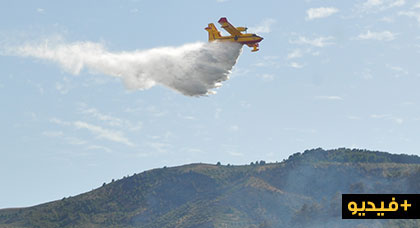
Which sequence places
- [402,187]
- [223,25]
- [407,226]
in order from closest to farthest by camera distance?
[223,25] → [407,226] → [402,187]

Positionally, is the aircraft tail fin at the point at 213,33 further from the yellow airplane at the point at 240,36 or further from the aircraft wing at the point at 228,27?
the aircraft wing at the point at 228,27

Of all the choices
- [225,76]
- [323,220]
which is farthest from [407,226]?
[225,76]

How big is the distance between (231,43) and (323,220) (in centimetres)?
11086

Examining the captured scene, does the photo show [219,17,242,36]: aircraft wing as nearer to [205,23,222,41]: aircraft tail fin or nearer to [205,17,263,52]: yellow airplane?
[205,17,263,52]: yellow airplane

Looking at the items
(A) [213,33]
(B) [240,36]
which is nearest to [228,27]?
(B) [240,36]

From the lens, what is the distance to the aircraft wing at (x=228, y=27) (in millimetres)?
84438

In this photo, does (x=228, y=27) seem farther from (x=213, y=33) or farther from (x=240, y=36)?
(x=213, y=33)

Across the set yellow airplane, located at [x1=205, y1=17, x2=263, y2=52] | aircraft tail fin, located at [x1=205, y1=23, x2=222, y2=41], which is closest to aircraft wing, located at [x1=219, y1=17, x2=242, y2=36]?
yellow airplane, located at [x1=205, y1=17, x2=263, y2=52]

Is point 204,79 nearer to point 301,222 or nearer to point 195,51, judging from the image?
point 195,51

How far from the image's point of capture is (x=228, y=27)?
8488 cm

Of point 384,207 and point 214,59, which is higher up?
point 214,59

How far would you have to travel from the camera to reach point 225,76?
8625 cm

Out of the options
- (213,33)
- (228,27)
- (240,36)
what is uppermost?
(213,33)

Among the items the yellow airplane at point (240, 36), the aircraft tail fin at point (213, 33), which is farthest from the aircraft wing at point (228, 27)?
the aircraft tail fin at point (213, 33)
